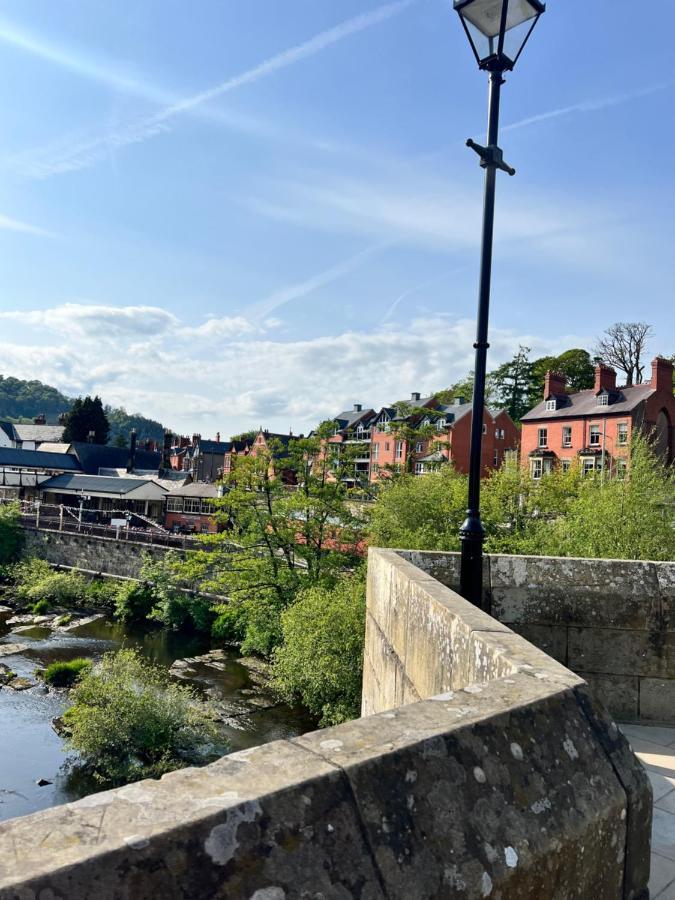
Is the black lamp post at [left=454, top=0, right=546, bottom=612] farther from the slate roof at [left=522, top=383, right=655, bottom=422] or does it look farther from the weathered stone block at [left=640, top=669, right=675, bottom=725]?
the slate roof at [left=522, top=383, right=655, bottom=422]

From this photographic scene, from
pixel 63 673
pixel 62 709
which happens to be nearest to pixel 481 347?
Answer: pixel 62 709

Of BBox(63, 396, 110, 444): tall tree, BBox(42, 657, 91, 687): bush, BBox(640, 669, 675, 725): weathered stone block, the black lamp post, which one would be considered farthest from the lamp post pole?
BBox(63, 396, 110, 444): tall tree

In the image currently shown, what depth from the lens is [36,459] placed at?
232ft

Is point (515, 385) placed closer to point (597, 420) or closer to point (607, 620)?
point (597, 420)

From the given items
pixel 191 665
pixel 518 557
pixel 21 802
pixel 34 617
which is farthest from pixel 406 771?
pixel 34 617

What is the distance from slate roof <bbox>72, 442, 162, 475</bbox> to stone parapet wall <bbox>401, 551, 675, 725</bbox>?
3095 inches

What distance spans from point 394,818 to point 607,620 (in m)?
4.07

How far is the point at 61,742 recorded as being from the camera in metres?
21.1

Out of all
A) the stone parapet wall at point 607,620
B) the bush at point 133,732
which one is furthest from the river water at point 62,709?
the stone parapet wall at point 607,620

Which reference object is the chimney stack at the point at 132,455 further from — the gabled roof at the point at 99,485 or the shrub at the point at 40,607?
the shrub at the point at 40,607

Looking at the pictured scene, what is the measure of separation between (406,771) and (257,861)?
507 millimetres

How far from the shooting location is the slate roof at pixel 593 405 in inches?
1800

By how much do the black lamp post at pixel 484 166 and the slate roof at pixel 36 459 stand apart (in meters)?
67.7

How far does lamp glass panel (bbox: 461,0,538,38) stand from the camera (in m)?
5.05
